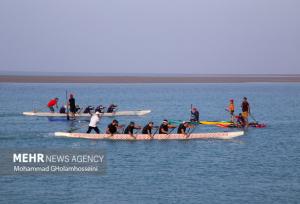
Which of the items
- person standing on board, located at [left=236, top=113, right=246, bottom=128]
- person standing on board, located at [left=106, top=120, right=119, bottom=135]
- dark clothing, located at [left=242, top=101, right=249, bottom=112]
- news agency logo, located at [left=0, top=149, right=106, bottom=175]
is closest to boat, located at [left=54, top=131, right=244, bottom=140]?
person standing on board, located at [left=106, top=120, right=119, bottom=135]

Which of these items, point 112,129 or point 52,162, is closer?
point 52,162

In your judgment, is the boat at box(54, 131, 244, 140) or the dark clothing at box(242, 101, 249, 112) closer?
the boat at box(54, 131, 244, 140)

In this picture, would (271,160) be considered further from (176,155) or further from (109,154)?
(109,154)

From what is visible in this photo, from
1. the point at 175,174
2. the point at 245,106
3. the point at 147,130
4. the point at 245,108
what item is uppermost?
the point at 245,106

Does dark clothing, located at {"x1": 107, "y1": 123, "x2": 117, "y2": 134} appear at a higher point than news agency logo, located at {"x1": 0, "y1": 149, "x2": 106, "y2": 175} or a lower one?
higher

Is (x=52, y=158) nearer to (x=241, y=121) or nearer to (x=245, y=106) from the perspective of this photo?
(x=245, y=106)

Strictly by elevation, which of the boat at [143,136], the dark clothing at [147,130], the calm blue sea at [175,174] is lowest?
the calm blue sea at [175,174]

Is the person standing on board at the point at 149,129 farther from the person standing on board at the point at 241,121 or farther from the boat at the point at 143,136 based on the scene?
the person standing on board at the point at 241,121

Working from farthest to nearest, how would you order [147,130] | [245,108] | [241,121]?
[241,121] → [245,108] → [147,130]

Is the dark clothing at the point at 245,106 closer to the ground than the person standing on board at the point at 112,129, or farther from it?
farther from it

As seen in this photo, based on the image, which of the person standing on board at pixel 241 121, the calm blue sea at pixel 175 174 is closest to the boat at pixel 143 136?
the calm blue sea at pixel 175 174

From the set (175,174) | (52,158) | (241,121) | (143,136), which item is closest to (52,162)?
(52,158)

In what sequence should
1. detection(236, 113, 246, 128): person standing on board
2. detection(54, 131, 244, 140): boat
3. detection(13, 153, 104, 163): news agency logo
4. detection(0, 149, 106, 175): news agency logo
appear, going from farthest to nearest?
detection(236, 113, 246, 128): person standing on board → detection(54, 131, 244, 140): boat → detection(13, 153, 104, 163): news agency logo → detection(0, 149, 106, 175): news agency logo

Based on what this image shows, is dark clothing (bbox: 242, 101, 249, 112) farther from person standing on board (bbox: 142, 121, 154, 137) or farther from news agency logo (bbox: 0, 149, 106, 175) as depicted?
news agency logo (bbox: 0, 149, 106, 175)
